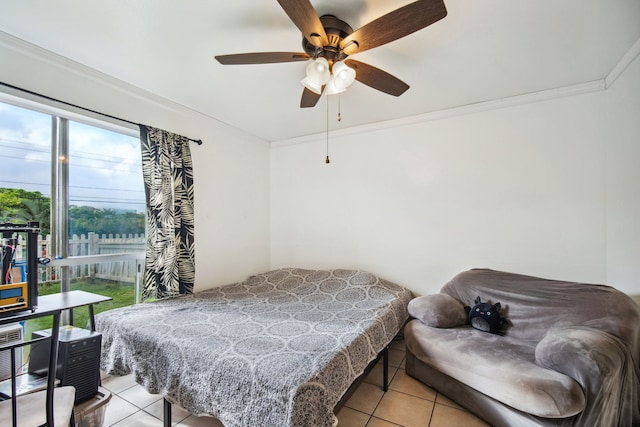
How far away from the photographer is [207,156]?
10.2 ft

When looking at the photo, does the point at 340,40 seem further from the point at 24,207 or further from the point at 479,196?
the point at 24,207

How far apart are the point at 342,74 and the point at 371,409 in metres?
2.24

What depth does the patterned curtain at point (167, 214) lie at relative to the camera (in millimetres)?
2463

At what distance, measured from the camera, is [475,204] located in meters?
2.77

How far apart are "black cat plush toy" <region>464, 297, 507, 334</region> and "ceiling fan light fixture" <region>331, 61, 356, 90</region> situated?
206 centimetres

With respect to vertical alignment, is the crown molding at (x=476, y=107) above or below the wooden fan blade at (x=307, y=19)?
above

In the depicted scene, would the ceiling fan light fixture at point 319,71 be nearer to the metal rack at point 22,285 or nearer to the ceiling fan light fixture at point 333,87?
the ceiling fan light fixture at point 333,87

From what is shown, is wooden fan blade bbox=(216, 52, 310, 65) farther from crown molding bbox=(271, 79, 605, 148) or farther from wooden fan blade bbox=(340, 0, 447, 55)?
crown molding bbox=(271, 79, 605, 148)

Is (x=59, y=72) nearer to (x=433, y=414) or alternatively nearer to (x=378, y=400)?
(x=378, y=400)

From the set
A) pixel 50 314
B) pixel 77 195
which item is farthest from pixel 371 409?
pixel 77 195

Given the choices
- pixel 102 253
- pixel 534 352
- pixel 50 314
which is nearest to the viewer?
pixel 50 314

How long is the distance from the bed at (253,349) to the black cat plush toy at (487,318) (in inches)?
24.2

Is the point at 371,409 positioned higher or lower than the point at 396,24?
lower

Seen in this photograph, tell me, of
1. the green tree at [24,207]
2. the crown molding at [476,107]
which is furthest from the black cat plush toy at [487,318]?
the green tree at [24,207]
